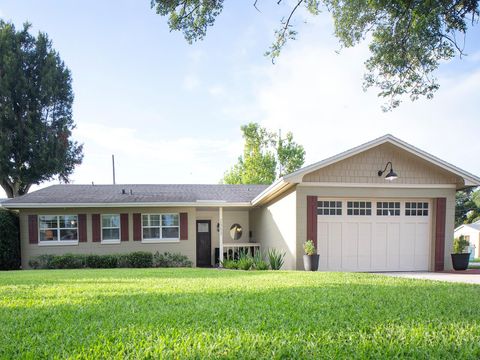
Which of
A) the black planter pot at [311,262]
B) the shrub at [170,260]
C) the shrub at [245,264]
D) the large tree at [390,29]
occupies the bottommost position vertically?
the shrub at [170,260]

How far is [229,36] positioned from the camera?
30.5 ft

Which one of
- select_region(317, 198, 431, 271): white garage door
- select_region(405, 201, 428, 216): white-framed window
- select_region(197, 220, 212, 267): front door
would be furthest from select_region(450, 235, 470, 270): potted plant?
select_region(197, 220, 212, 267): front door

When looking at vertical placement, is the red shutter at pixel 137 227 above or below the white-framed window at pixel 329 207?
below

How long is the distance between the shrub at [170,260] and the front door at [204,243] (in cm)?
180

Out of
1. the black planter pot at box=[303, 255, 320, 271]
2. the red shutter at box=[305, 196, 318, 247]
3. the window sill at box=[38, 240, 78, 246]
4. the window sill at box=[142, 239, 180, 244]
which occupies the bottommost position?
the window sill at box=[142, 239, 180, 244]

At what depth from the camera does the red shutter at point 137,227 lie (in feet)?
43.7

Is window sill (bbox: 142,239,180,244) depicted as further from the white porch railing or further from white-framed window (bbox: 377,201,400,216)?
white-framed window (bbox: 377,201,400,216)

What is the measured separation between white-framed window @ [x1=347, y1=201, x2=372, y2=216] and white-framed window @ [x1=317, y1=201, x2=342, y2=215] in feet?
1.11

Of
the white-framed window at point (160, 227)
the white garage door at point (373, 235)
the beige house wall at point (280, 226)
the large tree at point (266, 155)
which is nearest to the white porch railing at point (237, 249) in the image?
the beige house wall at point (280, 226)

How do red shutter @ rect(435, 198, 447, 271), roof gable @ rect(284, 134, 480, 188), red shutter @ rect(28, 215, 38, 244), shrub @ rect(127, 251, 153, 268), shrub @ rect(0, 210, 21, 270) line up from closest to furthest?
roof gable @ rect(284, 134, 480, 188), red shutter @ rect(435, 198, 447, 271), shrub @ rect(0, 210, 21, 270), shrub @ rect(127, 251, 153, 268), red shutter @ rect(28, 215, 38, 244)

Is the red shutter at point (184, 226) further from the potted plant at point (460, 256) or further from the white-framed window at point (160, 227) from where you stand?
the potted plant at point (460, 256)

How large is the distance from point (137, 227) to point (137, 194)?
1.85m

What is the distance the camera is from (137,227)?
43.9 feet

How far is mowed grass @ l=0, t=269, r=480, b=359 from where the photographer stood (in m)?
2.54
